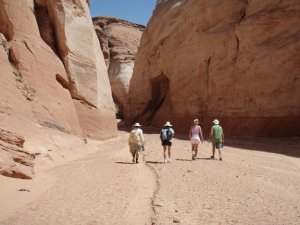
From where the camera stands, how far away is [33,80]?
577 inches

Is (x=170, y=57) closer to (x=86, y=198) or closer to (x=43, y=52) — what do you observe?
(x=43, y=52)

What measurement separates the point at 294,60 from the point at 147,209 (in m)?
13.7

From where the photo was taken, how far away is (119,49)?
47.6m

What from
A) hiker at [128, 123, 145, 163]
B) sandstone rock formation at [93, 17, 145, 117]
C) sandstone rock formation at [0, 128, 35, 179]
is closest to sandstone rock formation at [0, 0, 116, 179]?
sandstone rock formation at [0, 128, 35, 179]

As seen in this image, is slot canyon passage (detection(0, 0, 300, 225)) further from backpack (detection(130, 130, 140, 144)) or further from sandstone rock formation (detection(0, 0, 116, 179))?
backpack (detection(130, 130, 140, 144))

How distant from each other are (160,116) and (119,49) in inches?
820

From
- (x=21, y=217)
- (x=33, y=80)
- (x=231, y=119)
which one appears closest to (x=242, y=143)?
(x=231, y=119)

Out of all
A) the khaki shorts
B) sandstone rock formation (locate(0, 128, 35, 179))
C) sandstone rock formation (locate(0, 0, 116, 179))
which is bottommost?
sandstone rock formation (locate(0, 128, 35, 179))

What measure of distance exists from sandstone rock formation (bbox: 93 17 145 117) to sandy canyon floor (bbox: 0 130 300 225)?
32.9 m

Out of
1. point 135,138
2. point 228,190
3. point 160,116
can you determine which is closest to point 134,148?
point 135,138

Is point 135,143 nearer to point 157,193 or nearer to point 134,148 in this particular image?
point 134,148

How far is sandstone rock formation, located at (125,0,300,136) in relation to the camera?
703 inches

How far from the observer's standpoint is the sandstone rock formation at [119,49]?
4447 centimetres

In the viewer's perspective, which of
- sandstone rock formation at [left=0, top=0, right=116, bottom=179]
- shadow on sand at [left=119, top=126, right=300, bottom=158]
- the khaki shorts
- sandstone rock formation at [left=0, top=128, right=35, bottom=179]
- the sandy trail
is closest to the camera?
the sandy trail
